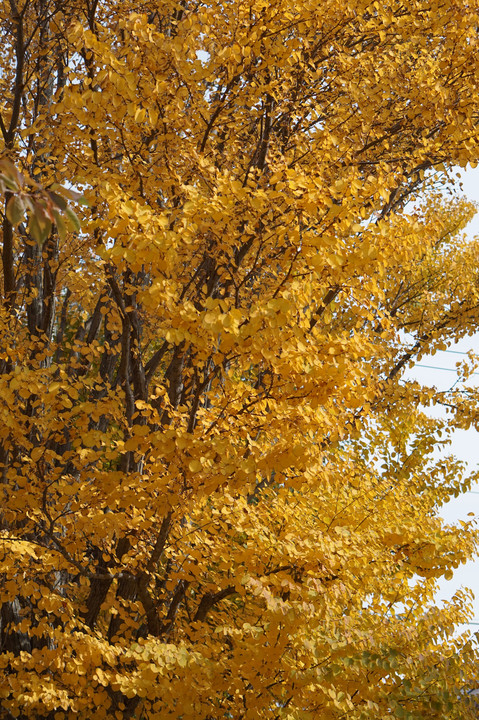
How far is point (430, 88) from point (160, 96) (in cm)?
161

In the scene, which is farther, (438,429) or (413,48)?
(438,429)

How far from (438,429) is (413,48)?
3416 mm

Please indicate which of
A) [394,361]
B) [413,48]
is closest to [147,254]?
[413,48]

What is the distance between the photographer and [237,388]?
3049 millimetres

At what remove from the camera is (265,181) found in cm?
398

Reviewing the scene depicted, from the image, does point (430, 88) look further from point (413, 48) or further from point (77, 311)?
point (77, 311)

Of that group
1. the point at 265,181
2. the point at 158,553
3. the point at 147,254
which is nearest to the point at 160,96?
the point at 265,181

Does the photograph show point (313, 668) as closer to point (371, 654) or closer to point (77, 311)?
point (371, 654)

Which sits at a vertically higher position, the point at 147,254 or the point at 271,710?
the point at 147,254

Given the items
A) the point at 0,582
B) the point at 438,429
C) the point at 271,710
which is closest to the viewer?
the point at 271,710

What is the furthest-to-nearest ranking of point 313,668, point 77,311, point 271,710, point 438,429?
point 77,311
point 438,429
point 271,710
point 313,668

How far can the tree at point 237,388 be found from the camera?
276 cm

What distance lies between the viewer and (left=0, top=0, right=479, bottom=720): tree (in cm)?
276

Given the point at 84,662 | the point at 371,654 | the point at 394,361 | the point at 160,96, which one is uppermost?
the point at 394,361
